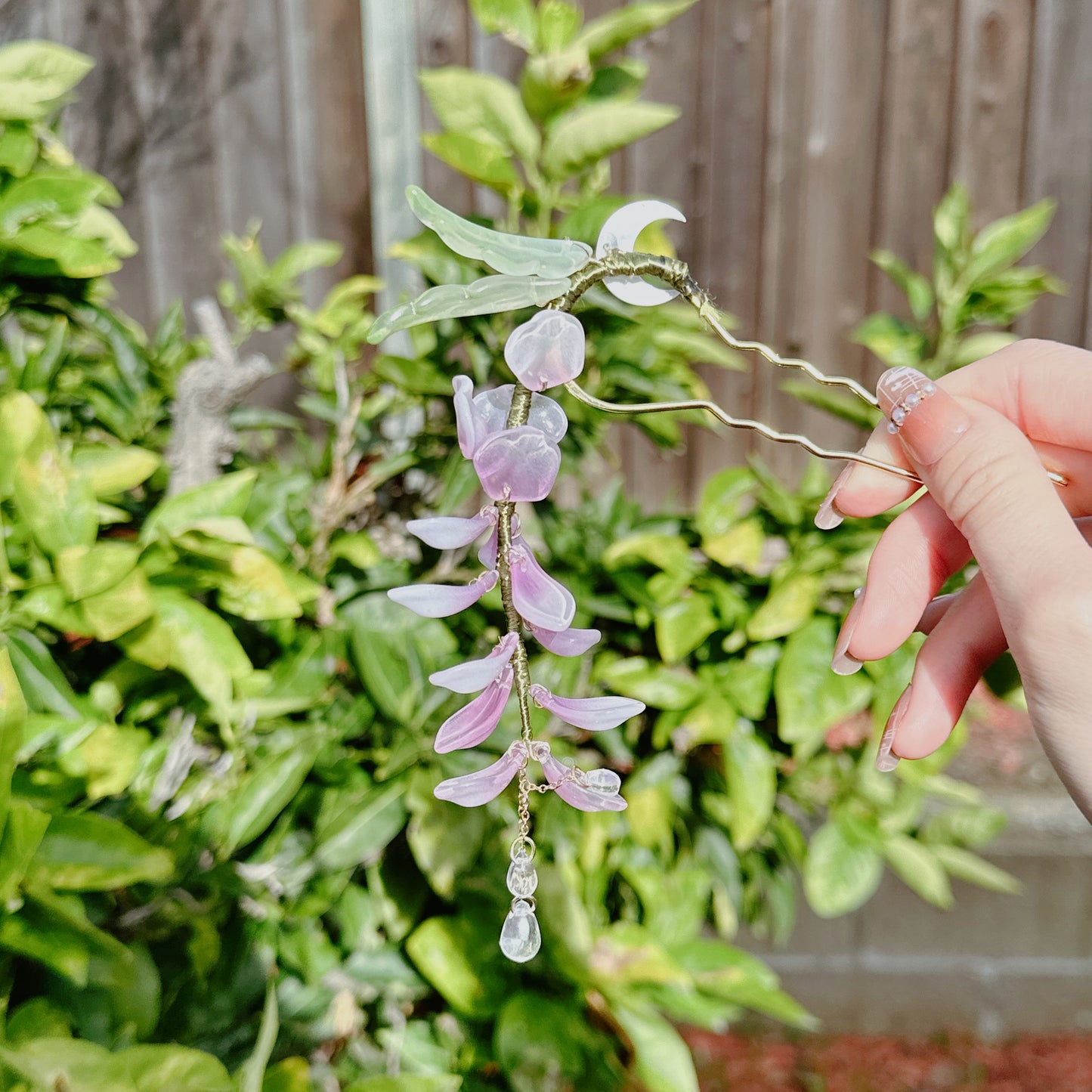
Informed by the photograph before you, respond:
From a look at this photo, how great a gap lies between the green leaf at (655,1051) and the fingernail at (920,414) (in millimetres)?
616

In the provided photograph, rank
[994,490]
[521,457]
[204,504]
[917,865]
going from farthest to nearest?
[917,865] → [204,504] → [994,490] → [521,457]

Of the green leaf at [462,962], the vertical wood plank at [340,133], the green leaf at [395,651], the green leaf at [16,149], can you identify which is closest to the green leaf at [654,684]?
the green leaf at [395,651]

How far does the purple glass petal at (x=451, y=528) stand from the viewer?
0.49 m

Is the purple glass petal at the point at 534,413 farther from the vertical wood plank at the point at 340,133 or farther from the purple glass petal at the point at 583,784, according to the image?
the vertical wood plank at the point at 340,133

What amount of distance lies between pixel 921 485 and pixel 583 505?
Result: 596 mm

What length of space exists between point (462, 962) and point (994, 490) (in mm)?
688

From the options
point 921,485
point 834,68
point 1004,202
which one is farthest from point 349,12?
point 921,485

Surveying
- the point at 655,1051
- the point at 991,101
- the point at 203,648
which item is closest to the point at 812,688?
the point at 655,1051

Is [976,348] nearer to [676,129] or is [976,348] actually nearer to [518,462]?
[518,462]

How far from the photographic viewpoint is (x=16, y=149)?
0.83m

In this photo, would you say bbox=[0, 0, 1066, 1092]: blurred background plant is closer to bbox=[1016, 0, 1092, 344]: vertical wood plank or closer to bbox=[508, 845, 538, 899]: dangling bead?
bbox=[508, 845, 538, 899]: dangling bead

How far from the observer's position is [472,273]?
0.95 meters

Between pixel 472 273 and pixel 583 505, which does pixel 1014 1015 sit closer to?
pixel 583 505

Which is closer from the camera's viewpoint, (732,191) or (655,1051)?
(655,1051)
